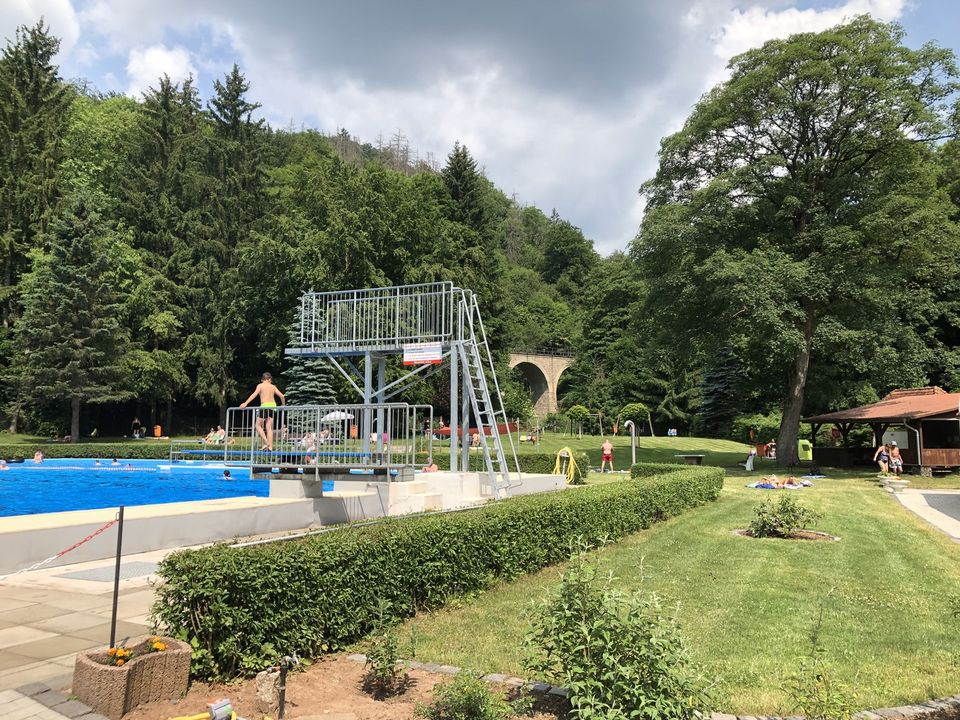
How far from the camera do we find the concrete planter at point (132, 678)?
13.4ft

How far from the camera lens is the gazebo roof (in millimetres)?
24516

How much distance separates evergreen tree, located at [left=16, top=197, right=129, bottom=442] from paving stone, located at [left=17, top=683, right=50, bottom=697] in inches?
1345

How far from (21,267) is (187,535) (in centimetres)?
3967

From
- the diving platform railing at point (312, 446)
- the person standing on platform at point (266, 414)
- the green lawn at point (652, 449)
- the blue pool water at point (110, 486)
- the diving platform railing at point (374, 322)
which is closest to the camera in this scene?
the diving platform railing at point (312, 446)

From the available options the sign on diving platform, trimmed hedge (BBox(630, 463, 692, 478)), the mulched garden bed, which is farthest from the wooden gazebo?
the mulched garden bed

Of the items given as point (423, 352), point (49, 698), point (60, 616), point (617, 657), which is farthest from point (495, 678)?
point (423, 352)

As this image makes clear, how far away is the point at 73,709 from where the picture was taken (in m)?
4.10

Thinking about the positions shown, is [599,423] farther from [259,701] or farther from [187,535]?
[259,701]

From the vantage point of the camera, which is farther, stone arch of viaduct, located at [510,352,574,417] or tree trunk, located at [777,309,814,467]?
stone arch of viaduct, located at [510,352,574,417]

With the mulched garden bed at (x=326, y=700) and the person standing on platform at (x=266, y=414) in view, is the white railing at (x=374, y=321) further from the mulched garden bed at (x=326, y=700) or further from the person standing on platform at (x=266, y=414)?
the mulched garden bed at (x=326, y=700)

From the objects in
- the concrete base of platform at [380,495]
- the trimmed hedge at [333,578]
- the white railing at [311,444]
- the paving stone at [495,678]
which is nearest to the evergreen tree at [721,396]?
the concrete base of platform at [380,495]

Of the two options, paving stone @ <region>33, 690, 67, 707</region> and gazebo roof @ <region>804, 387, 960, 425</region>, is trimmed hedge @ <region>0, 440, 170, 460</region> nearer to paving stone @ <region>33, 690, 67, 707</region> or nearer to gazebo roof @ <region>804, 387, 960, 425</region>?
paving stone @ <region>33, 690, 67, 707</region>

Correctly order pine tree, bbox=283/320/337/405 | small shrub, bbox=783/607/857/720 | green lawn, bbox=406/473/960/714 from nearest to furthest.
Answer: small shrub, bbox=783/607/857/720 < green lawn, bbox=406/473/960/714 < pine tree, bbox=283/320/337/405

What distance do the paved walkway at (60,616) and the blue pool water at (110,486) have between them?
1096cm
